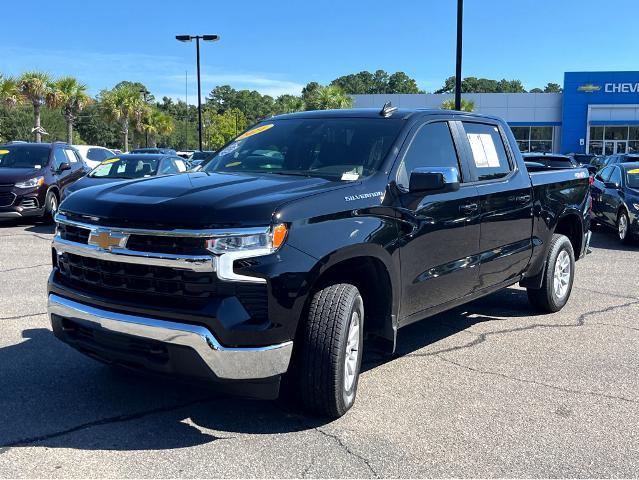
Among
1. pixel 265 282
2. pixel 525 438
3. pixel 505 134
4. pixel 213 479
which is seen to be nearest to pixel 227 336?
pixel 265 282

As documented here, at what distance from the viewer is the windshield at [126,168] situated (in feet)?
42.9

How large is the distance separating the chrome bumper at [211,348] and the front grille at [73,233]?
0.50 m

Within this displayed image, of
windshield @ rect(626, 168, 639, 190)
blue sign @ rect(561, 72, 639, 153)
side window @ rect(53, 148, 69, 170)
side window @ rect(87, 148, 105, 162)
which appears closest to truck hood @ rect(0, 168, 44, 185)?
side window @ rect(53, 148, 69, 170)

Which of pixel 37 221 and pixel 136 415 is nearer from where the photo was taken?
pixel 136 415

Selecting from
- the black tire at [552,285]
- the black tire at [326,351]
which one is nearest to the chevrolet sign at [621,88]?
the black tire at [552,285]

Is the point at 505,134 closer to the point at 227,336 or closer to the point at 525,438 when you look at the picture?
the point at 525,438

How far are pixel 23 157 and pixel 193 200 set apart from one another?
12352 mm

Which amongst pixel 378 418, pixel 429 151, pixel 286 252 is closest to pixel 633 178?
pixel 429 151

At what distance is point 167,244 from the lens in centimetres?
344

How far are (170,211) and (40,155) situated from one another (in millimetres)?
12341

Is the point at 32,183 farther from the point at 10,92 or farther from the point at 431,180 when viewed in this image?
the point at 10,92

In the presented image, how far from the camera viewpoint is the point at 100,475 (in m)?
3.24

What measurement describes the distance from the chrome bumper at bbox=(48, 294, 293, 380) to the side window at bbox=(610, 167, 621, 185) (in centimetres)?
1120

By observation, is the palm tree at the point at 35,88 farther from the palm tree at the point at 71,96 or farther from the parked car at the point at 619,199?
the parked car at the point at 619,199
